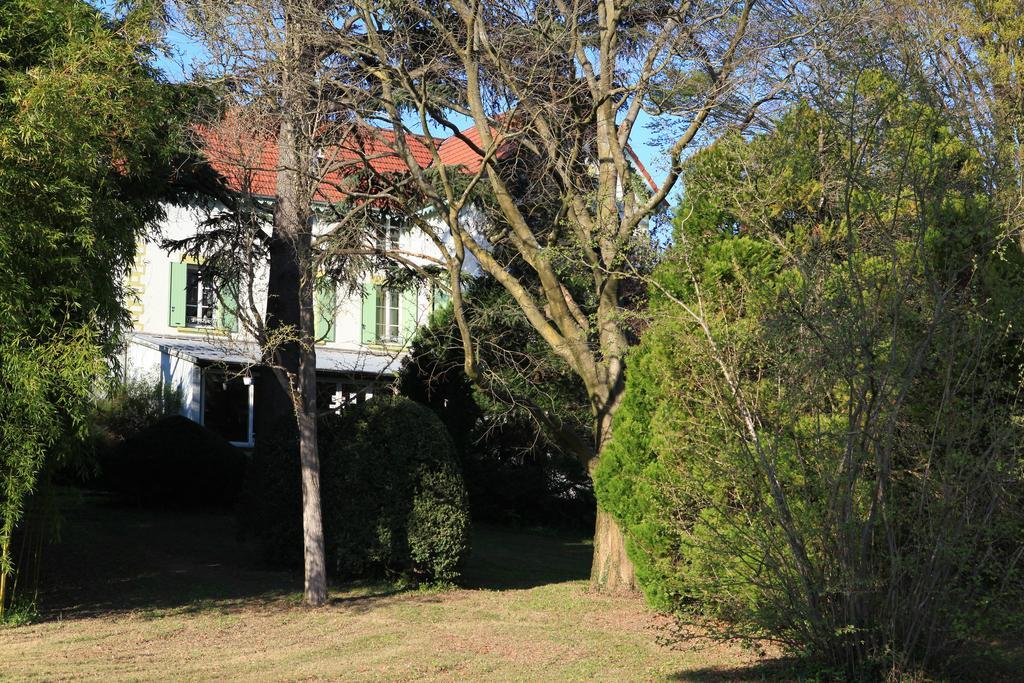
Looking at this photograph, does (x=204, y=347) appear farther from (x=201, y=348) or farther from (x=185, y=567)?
(x=185, y=567)

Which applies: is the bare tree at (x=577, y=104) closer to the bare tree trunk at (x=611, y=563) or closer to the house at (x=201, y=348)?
the bare tree trunk at (x=611, y=563)

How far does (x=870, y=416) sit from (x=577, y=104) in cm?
735

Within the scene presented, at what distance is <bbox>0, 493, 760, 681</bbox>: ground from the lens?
806 cm

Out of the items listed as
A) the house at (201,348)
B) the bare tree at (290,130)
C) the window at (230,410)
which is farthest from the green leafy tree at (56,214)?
the window at (230,410)

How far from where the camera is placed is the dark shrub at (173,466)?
17047 mm

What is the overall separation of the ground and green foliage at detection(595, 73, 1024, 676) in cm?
123

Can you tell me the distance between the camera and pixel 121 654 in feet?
28.1

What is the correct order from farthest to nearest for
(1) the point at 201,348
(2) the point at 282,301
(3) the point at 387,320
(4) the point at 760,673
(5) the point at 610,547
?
1. (3) the point at 387,320
2. (1) the point at 201,348
3. (2) the point at 282,301
4. (5) the point at 610,547
5. (4) the point at 760,673

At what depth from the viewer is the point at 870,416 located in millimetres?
6492

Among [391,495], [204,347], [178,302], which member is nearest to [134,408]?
[204,347]

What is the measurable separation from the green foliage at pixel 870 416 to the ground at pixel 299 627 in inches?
48.6

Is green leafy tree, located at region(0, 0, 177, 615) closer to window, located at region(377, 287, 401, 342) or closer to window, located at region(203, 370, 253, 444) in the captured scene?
window, located at region(203, 370, 253, 444)

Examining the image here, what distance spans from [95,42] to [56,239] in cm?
210

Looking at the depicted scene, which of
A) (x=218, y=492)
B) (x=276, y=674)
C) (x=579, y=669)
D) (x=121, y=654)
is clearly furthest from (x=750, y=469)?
(x=218, y=492)
